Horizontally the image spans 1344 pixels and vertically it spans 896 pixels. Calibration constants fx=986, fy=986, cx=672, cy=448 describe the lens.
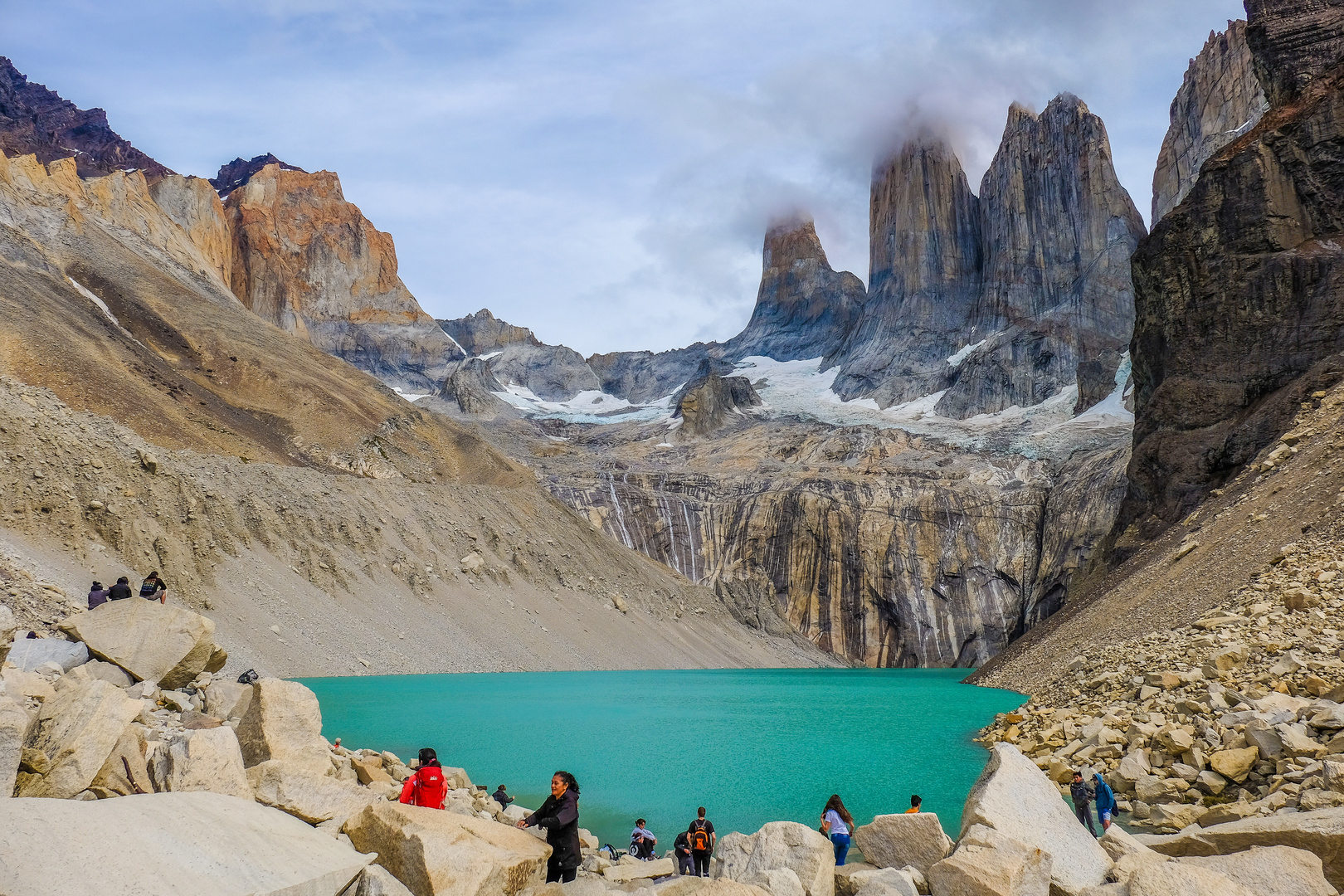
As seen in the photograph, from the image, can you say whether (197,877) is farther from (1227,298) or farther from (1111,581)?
(1227,298)

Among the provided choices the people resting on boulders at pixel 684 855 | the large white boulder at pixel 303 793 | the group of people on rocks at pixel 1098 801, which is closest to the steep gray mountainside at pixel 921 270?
the group of people on rocks at pixel 1098 801

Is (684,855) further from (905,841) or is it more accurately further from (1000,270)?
(1000,270)

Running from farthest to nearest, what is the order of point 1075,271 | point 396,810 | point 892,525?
1. point 1075,271
2. point 892,525
3. point 396,810

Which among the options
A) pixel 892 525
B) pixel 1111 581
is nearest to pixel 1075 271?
pixel 892 525

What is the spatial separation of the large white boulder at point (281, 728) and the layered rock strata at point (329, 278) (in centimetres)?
12588

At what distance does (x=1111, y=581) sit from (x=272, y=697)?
1232 inches

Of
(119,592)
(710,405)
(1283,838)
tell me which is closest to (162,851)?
(1283,838)

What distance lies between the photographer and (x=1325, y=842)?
8.27m

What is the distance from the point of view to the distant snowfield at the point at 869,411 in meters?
94.1

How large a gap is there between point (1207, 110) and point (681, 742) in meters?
101

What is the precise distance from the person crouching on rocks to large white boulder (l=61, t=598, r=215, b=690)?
8.35m

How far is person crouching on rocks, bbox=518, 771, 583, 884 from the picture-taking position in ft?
27.1

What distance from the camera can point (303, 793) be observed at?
870 centimetres

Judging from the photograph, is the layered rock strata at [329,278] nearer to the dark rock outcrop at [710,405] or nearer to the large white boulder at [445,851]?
the dark rock outcrop at [710,405]
